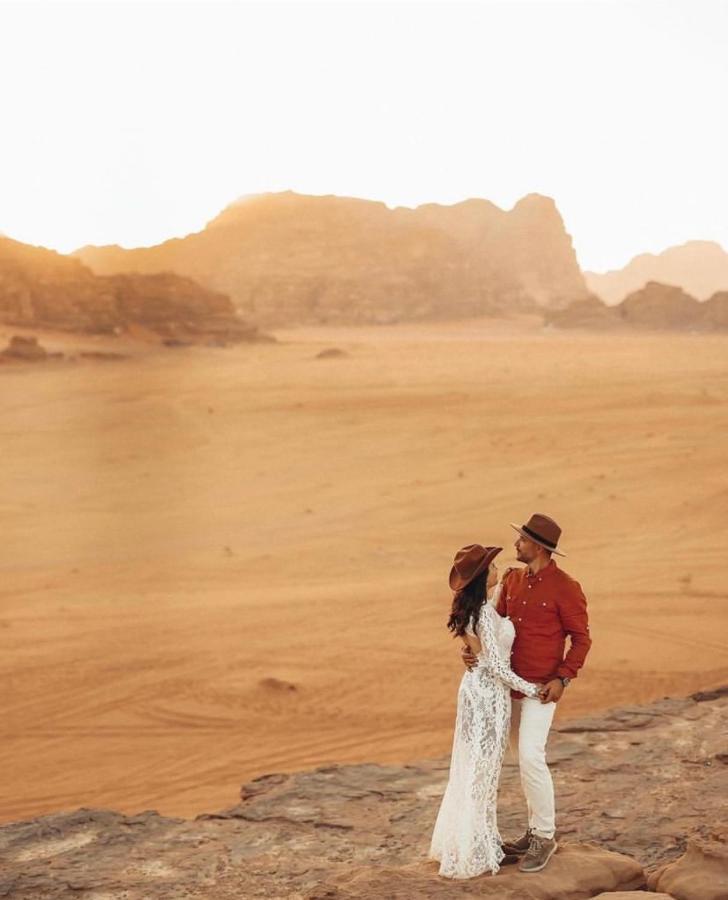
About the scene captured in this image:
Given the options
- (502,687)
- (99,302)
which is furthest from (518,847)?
(99,302)

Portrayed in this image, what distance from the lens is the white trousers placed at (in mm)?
3408

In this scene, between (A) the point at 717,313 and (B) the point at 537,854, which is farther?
(A) the point at 717,313

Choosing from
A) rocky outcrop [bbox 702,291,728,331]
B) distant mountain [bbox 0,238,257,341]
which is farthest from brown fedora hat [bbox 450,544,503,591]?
rocky outcrop [bbox 702,291,728,331]

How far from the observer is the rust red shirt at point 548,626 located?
3.45m

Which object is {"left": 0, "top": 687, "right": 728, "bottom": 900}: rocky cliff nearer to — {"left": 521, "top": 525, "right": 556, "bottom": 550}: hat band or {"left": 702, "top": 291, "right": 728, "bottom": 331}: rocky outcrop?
{"left": 521, "top": 525, "right": 556, "bottom": 550}: hat band

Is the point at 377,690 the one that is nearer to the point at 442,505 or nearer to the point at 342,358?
the point at 442,505

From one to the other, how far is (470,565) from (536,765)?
738 millimetres

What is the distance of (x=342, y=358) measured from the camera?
3762cm

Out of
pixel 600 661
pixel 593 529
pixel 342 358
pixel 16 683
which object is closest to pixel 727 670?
pixel 600 661

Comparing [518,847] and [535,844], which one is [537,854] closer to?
[535,844]

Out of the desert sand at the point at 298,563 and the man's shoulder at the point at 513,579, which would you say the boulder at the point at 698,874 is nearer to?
the man's shoulder at the point at 513,579

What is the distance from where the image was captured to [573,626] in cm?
345

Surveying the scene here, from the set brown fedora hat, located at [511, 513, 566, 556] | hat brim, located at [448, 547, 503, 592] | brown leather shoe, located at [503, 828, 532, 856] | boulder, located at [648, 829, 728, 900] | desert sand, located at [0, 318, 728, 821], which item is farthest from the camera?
desert sand, located at [0, 318, 728, 821]

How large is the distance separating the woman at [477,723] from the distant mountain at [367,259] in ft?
234
